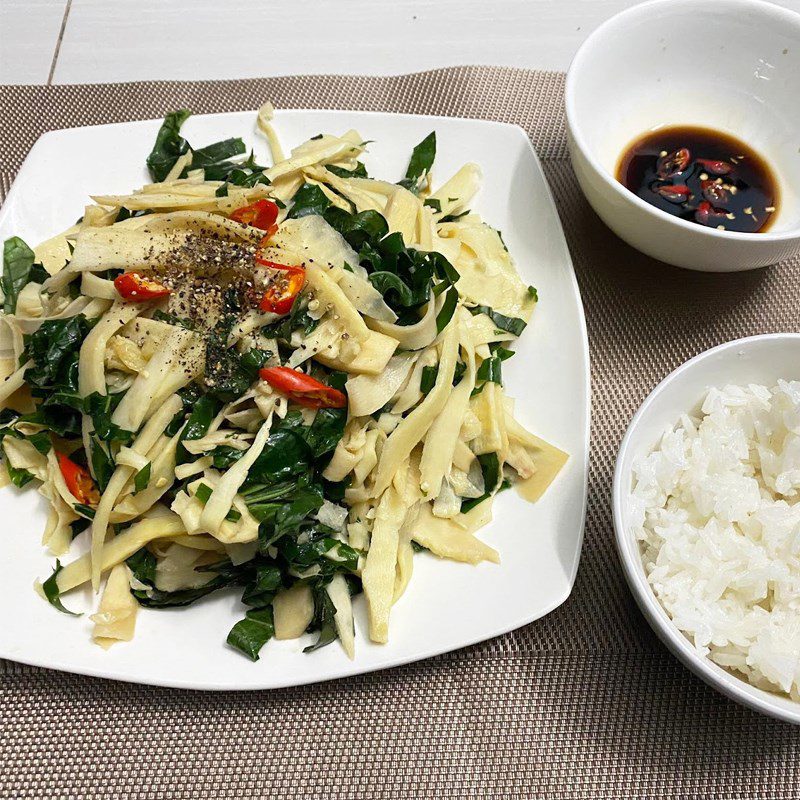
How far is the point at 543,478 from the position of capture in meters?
2.22

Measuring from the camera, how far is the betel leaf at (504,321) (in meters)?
2.41

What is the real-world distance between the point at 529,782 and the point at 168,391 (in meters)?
1.39

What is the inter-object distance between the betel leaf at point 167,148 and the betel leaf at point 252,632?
1483 mm

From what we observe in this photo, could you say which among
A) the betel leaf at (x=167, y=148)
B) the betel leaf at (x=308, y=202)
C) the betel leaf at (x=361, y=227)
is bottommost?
the betel leaf at (x=167, y=148)

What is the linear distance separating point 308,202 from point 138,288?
1.91 ft

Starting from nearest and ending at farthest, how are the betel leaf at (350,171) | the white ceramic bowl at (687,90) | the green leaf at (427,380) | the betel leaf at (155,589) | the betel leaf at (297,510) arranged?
the betel leaf at (297,510) → the betel leaf at (155,589) → the green leaf at (427,380) → the white ceramic bowl at (687,90) → the betel leaf at (350,171)

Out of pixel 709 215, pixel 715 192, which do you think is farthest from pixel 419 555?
pixel 715 192

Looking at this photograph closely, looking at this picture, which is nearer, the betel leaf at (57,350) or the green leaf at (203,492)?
the green leaf at (203,492)

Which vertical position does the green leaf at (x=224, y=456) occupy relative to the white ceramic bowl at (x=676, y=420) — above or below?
below

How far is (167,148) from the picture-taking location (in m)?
2.65

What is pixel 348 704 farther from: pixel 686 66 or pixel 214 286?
pixel 686 66

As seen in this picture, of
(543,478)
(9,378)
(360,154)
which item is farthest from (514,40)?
(9,378)

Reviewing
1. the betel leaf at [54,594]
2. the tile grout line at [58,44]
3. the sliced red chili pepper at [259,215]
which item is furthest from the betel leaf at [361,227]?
the tile grout line at [58,44]

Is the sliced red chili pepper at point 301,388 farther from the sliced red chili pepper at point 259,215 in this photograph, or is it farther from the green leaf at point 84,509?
the green leaf at point 84,509
